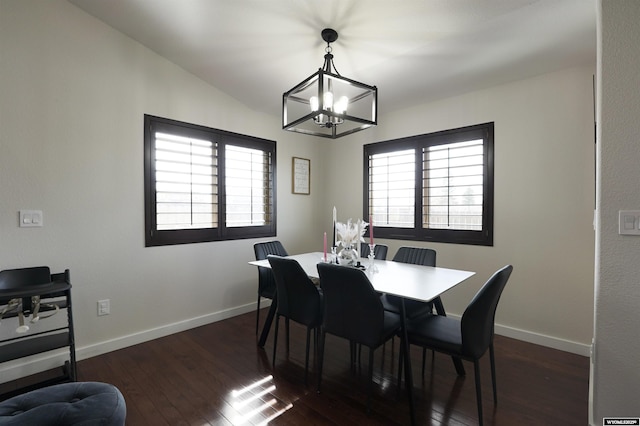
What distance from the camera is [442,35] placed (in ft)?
7.43

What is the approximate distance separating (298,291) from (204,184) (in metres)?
1.74

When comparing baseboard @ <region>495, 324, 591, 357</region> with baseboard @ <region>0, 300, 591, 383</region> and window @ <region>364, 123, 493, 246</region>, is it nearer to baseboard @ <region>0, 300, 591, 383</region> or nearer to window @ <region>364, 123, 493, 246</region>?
baseboard @ <region>0, 300, 591, 383</region>

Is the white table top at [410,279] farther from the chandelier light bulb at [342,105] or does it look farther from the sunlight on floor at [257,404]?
the chandelier light bulb at [342,105]

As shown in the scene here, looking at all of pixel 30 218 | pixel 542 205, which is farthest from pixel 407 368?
pixel 30 218

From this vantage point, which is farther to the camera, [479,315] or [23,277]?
[23,277]

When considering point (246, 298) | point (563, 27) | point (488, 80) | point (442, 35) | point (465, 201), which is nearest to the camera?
point (563, 27)

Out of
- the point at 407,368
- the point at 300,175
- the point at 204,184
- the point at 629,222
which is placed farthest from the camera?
the point at 300,175

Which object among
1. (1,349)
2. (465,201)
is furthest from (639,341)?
(1,349)

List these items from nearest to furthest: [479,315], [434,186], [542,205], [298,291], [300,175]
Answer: [479,315]
[298,291]
[542,205]
[434,186]
[300,175]

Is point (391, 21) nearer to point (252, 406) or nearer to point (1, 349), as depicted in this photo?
point (252, 406)

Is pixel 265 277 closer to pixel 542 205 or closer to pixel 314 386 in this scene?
pixel 314 386

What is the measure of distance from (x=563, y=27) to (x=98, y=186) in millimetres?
3792

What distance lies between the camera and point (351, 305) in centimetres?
186

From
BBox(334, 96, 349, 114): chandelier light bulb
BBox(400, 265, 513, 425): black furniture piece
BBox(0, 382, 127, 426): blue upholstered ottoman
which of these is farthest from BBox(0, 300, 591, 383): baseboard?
BBox(334, 96, 349, 114): chandelier light bulb
